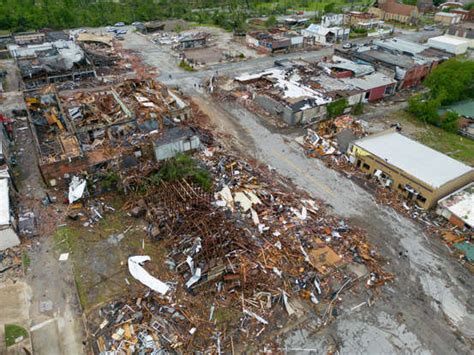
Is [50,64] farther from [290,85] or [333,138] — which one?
[333,138]

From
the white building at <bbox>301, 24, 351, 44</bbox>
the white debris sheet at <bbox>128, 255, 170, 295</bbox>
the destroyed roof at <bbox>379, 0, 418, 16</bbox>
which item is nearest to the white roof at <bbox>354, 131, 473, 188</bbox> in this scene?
the white debris sheet at <bbox>128, 255, 170, 295</bbox>

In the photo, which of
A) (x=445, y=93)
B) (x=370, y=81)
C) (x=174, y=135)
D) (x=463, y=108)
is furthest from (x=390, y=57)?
(x=174, y=135)

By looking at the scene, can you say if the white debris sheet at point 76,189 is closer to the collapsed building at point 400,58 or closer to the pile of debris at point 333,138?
the pile of debris at point 333,138

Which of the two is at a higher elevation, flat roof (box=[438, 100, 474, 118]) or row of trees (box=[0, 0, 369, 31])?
row of trees (box=[0, 0, 369, 31])

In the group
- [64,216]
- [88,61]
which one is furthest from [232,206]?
[88,61]

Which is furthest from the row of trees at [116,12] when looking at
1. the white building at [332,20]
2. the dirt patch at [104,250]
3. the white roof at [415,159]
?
the dirt patch at [104,250]

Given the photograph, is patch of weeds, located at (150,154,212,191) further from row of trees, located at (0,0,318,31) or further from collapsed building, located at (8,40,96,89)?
row of trees, located at (0,0,318,31)

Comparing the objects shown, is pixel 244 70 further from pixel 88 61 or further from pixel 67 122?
pixel 67 122
